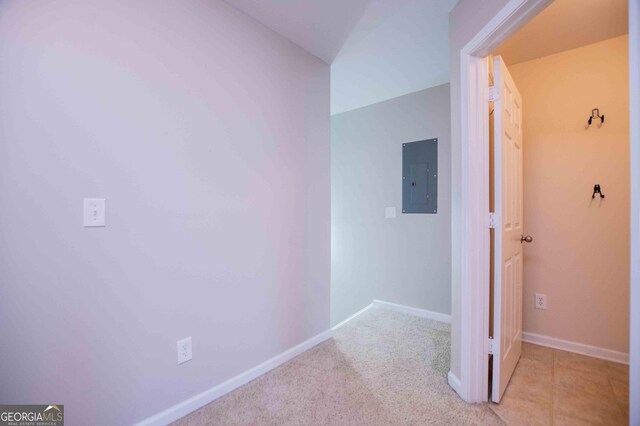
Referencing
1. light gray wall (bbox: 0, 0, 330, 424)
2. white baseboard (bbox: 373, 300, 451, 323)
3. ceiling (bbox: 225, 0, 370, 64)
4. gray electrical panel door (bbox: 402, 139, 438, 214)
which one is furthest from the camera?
gray electrical panel door (bbox: 402, 139, 438, 214)

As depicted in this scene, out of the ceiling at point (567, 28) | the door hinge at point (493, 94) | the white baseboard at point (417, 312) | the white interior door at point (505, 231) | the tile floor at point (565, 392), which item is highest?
the ceiling at point (567, 28)

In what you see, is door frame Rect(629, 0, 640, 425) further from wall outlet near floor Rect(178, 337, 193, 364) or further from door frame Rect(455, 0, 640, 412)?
wall outlet near floor Rect(178, 337, 193, 364)

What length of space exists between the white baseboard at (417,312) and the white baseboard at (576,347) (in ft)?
A: 2.17

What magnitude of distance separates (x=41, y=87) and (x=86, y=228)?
588 millimetres

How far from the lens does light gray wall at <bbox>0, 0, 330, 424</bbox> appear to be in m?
1.08

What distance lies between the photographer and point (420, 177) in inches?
117

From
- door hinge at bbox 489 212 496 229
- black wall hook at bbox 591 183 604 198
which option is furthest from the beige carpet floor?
black wall hook at bbox 591 183 604 198

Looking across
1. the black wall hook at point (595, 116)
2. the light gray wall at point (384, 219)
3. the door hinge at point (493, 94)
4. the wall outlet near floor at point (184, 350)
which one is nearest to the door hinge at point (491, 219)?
the door hinge at point (493, 94)

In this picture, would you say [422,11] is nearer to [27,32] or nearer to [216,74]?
[216,74]

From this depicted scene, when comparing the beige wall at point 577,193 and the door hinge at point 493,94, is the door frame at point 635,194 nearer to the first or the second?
the door hinge at point 493,94

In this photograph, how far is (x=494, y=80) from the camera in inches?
63.6

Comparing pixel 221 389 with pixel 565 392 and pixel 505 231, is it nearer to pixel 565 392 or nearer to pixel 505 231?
pixel 505 231

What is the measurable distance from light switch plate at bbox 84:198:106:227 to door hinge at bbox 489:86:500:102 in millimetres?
2116

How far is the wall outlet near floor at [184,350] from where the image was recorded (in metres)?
1.50
